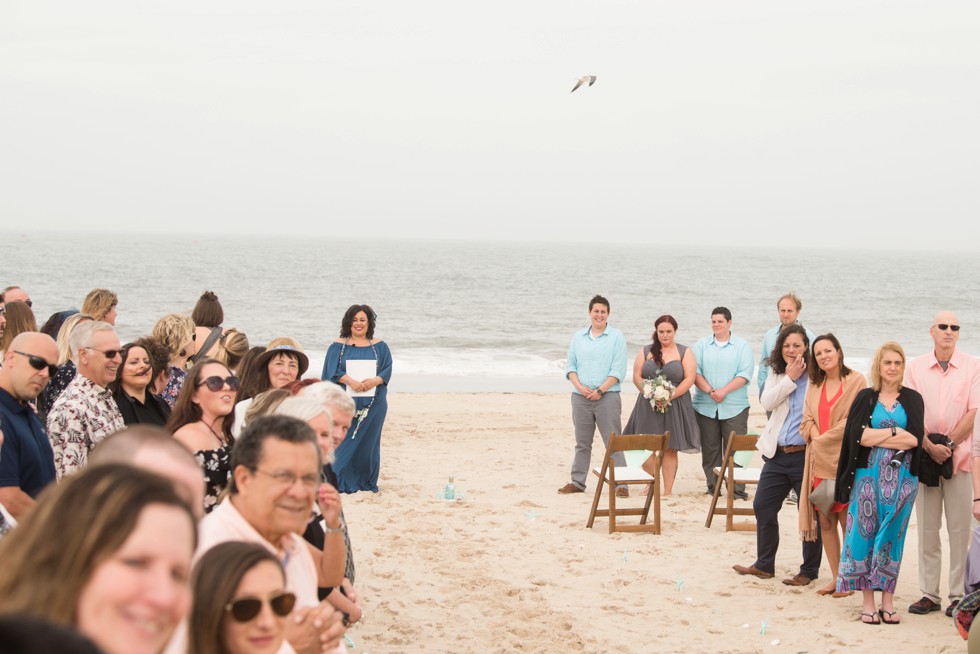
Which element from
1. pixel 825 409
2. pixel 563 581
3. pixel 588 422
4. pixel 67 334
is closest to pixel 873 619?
pixel 825 409

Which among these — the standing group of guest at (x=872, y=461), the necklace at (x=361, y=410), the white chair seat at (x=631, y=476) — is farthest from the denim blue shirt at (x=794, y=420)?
the necklace at (x=361, y=410)

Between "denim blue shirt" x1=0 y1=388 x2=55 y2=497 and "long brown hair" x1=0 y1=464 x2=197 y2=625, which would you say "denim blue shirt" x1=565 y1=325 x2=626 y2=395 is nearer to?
"denim blue shirt" x1=0 y1=388 x2=55 y2=497

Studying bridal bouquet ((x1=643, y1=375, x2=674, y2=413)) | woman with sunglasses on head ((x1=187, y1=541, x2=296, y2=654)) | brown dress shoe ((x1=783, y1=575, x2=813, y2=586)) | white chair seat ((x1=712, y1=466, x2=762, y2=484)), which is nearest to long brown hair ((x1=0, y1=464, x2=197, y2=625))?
woman with sunglasses on head ((x1=187, y1=541, x2=296, y2=654))

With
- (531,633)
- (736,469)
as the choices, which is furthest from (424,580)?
(736,469)

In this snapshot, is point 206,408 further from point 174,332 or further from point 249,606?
point 174,332

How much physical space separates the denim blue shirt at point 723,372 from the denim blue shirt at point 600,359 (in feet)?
2.60

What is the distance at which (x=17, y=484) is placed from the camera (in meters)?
4.16

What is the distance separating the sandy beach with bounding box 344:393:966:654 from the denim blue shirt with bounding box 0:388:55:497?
238 cm

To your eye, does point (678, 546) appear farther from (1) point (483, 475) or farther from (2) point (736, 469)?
(1) point (483, 475)

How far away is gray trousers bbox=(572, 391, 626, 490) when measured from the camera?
1013 cm

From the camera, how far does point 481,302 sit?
165ft

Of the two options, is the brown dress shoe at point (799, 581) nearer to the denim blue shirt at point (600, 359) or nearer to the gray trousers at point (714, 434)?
the gray trousers at point (714, 434)

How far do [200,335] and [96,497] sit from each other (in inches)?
276

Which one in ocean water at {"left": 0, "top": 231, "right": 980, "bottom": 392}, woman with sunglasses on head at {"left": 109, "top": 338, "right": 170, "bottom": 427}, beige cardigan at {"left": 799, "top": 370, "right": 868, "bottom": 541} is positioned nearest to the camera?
woman with sunglasses on head at {"left": 109, "top": 338, "right": 170, "bottom": 427}
